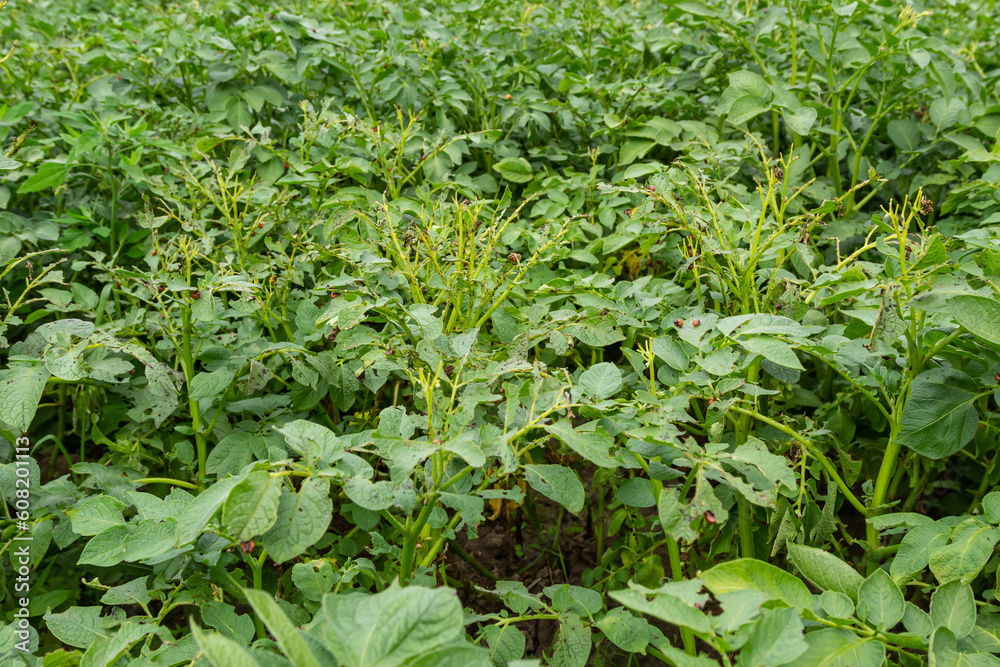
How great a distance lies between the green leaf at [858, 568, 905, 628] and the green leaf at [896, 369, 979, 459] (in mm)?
340

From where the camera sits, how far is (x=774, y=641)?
2.50 feet

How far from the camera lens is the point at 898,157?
2178 mm

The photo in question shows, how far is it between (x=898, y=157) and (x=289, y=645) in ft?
7.55

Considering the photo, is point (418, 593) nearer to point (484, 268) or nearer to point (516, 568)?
point (484, 268)

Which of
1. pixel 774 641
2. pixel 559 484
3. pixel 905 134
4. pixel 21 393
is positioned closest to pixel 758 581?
pixel 774 641

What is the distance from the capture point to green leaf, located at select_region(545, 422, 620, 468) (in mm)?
938

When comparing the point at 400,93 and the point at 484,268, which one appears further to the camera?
the point at 400,93

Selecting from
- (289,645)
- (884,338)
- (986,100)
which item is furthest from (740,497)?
Result: (986,100)

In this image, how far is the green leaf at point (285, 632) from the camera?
0.64 meters

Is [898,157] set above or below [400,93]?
below

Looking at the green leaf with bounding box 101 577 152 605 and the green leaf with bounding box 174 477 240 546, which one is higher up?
the green leaf with bounding box 174 477 240 546

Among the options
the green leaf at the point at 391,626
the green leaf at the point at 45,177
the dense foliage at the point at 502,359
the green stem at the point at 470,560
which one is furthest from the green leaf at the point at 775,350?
the green leaf at the point at 45,177

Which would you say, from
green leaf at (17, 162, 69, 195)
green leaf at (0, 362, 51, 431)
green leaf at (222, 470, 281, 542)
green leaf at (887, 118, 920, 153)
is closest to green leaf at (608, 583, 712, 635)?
green leaf at (222, 470, 281, 542)

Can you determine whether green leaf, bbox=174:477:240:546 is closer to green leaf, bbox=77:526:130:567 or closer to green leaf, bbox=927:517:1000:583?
green leaf, bbox=77:526:130:567
